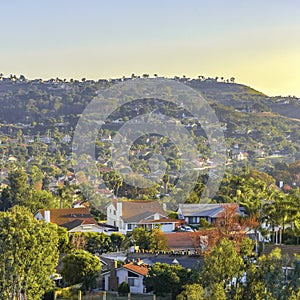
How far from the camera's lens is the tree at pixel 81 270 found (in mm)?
28156

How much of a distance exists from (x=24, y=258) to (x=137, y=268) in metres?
4.91

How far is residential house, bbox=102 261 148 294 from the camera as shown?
27.4 metres

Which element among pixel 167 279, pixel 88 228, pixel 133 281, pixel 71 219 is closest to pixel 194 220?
pixel 88 228

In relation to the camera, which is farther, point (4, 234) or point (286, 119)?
point (286, 119)

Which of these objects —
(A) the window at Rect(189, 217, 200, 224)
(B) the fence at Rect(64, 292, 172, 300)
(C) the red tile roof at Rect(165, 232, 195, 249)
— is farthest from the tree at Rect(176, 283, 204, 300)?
(A) the window at Rect(189, 217, 200, 224)

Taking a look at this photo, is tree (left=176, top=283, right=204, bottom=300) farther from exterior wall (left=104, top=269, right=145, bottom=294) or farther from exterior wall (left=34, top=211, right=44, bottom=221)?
exterior wall (left=34, top=211, right=44, bottom=221)

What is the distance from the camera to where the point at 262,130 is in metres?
143

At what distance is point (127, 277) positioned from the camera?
27781 millimetres

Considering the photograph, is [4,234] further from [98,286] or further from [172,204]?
[172,204]

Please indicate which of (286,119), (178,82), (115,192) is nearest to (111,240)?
(115,192)

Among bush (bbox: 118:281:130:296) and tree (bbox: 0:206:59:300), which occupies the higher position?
tree (bbox: 0:206:59:300)

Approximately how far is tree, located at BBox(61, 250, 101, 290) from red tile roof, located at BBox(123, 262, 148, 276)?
3.61 feet

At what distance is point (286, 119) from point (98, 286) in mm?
128592

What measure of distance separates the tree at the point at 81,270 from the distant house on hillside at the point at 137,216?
17284mm
